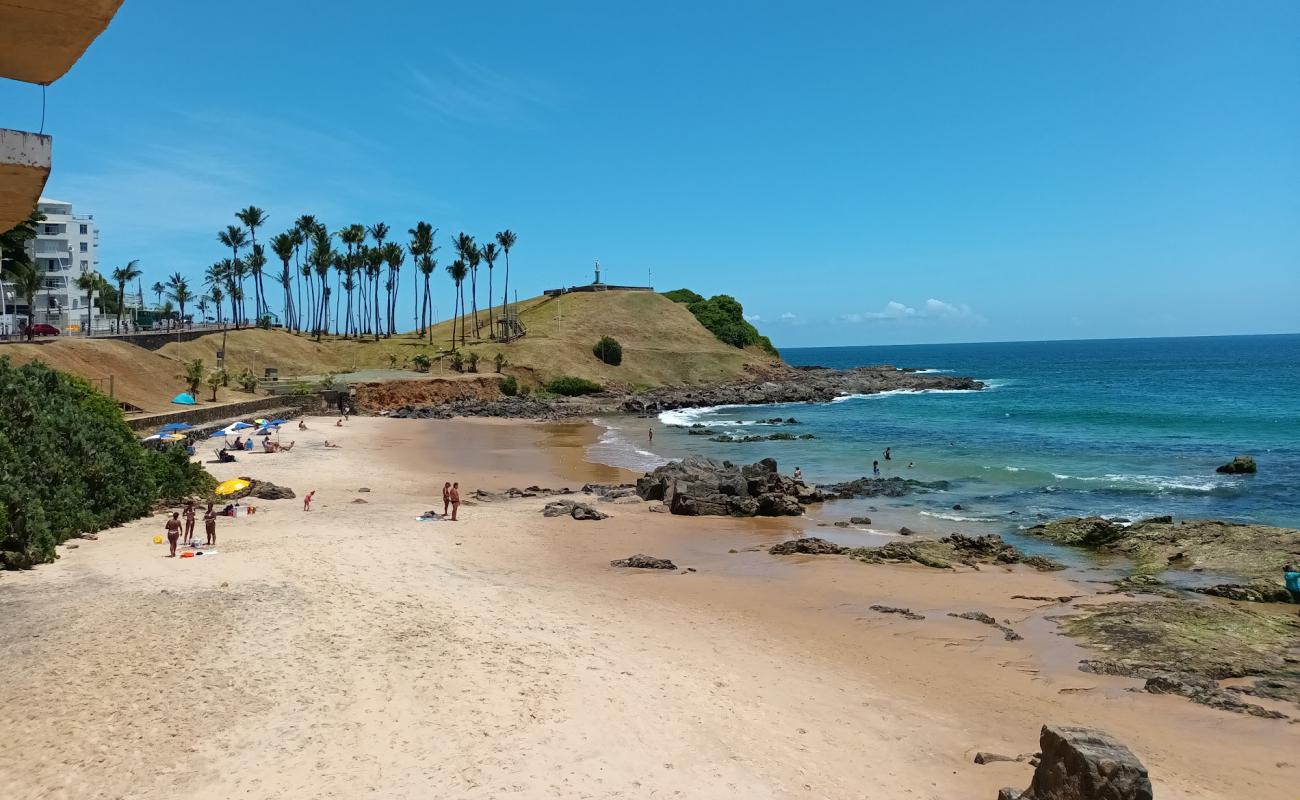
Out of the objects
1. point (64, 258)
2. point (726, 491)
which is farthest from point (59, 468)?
point (64, 258)

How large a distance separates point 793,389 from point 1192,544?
72291mm

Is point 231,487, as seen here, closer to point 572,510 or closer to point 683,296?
point 572,510

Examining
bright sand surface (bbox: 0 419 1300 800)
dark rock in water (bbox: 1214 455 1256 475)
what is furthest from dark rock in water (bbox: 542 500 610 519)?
dark rock in water (bbox: 1214 455 1256 475)

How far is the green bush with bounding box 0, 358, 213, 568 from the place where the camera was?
17547mm

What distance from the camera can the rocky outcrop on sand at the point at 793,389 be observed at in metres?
85.3

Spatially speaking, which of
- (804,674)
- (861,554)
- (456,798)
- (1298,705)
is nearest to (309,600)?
(456,798)

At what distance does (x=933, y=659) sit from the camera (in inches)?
597

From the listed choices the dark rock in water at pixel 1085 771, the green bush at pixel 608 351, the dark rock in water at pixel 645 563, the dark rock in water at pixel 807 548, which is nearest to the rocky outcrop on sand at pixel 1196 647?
the dark rock in water at pixel 1085 771

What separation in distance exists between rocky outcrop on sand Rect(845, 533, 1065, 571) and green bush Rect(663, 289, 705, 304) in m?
119

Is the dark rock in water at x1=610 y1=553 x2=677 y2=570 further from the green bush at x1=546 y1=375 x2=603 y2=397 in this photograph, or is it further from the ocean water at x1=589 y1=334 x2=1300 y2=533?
the green bush at x1=546 y1=375 x2=603 y2=397

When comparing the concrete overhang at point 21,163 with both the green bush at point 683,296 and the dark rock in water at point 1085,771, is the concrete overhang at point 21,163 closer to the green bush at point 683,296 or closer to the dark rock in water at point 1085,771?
the dark rock in water at point 1085,771

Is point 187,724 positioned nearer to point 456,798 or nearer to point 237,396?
point 456,798

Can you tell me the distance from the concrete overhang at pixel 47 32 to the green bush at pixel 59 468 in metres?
16.6

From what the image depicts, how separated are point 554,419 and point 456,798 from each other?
61.3 m
